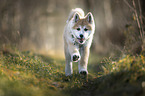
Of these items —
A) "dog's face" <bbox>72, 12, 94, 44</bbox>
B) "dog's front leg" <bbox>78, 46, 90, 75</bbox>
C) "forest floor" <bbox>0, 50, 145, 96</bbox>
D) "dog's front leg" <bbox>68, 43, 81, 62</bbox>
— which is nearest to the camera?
"forest floor" <bbox>0, 50, 145, 96</bbox>

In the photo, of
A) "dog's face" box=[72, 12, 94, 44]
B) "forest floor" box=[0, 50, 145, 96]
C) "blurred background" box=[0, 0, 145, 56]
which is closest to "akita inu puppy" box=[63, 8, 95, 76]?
"dog's face" box=[72, 12, 94, 44]

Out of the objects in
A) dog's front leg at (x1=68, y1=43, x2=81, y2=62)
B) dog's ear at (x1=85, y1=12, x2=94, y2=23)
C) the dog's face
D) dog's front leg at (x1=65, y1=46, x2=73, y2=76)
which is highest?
dog's ear at (x1=85, y1=12, x2=94, y2=23)

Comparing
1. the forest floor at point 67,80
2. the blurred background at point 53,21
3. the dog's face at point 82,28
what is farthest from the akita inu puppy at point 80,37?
the blurred background at point 53,21

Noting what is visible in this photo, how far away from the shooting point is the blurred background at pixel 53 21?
846cm

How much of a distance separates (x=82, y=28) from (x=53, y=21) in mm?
26167

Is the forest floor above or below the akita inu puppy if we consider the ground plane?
below

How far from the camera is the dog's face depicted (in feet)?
17.8

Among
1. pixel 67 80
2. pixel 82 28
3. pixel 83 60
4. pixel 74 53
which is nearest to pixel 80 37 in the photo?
pixel 82 28

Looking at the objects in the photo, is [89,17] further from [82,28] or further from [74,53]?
[74,53]

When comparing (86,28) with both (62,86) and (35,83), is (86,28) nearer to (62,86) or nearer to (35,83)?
(62,86)

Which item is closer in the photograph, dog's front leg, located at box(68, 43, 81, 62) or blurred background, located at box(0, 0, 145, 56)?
dog's front leg, located at box(68, 43, 81, 62)

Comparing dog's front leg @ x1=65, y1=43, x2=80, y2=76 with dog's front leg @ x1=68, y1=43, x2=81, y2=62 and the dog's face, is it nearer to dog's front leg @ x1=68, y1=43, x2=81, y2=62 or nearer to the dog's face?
dog's front leg @ x1=68, y1=43, x2=81, y2=62

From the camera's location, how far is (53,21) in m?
31.2

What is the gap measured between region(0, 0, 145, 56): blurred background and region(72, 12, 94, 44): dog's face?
2.85ft
